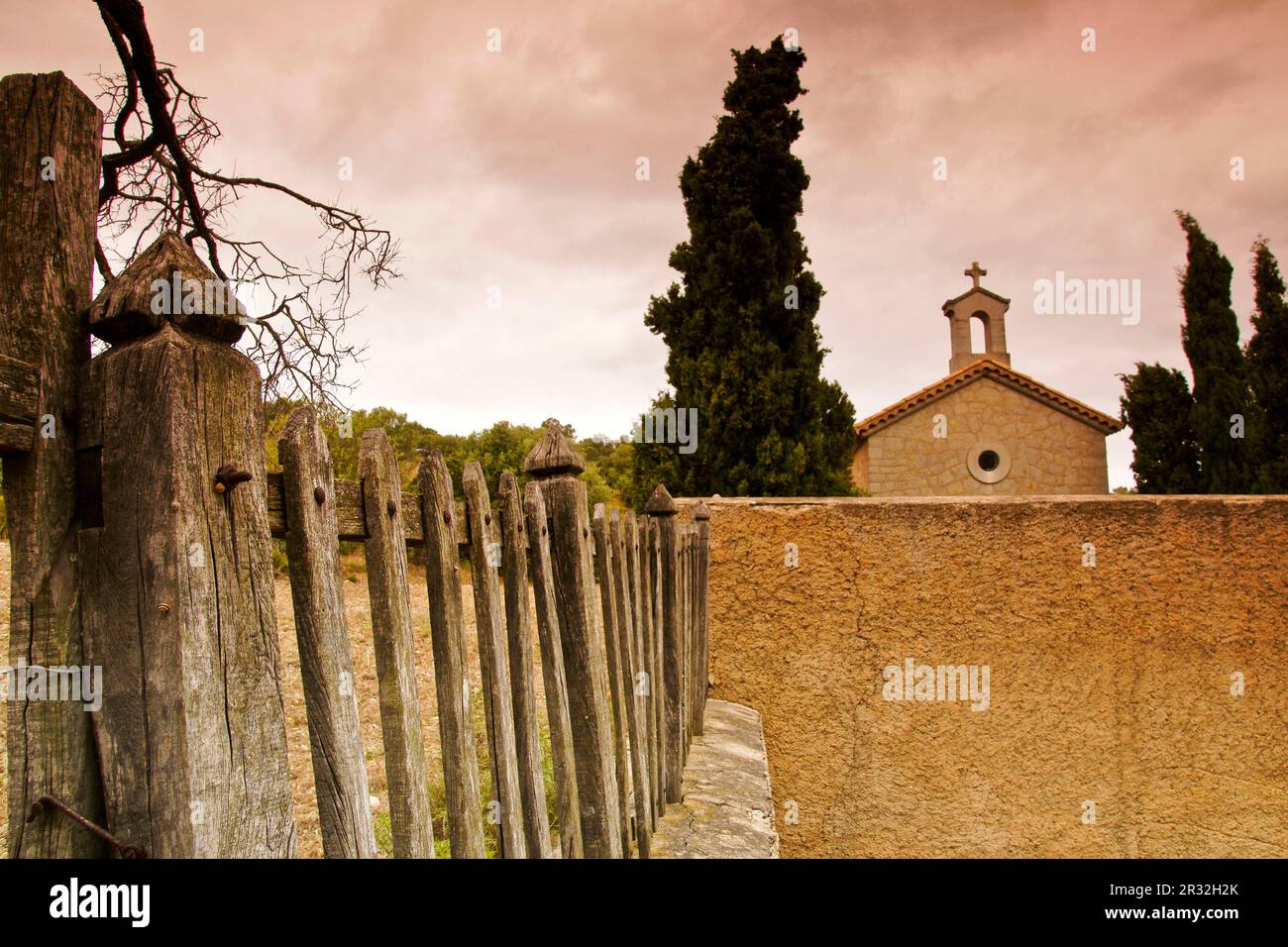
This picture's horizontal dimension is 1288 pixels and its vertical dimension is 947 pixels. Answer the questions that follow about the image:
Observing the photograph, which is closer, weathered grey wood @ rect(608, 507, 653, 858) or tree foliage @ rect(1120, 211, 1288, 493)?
weathered grey wood @ rect(608, 507, 653, 858)

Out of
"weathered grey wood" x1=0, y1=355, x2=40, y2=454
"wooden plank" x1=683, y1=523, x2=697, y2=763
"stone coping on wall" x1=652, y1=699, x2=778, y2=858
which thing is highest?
"weathered grey wood" x1=0, y1=355, x2=40, y2=454

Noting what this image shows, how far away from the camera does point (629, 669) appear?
2.09m

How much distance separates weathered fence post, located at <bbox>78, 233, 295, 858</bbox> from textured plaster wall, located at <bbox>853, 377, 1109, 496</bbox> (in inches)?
686

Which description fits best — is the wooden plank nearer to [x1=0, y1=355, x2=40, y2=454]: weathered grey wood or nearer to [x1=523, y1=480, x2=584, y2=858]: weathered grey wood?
[x1=523, y1=480, x2=584, y2=858]: weathered grey wood

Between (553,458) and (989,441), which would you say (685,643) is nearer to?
(553,458)

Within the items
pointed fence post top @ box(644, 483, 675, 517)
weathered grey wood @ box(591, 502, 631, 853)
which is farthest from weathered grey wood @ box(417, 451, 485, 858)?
pointed fence post top @ box(644, 483, 675, 517)

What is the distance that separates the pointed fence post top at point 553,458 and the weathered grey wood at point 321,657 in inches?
33.8

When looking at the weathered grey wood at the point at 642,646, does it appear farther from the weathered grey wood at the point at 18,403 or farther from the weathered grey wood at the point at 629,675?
the weathered grey wood at the point at 18,403

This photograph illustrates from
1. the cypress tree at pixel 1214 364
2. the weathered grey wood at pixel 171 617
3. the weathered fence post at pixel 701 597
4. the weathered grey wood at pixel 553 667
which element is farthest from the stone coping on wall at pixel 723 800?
the cypress tree at pixel 1214 364

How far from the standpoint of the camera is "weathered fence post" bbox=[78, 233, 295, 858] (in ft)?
2.50
